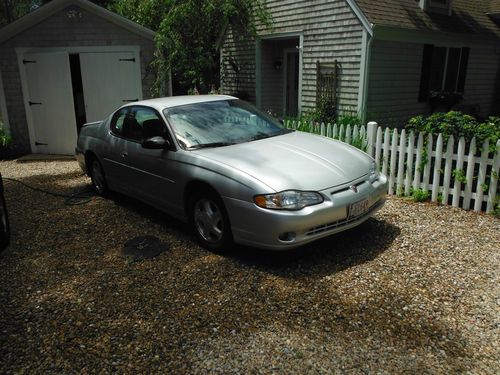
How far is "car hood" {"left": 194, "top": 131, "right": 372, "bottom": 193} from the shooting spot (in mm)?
3934

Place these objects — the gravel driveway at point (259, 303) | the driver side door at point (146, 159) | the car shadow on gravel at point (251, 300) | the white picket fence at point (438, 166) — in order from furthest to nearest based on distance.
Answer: the white picket fence at point (438, 166)
the driver side door at point (146, 159)
the car shadow on gravel at point (251, 300)
the gravel driveway at point (259, 303)

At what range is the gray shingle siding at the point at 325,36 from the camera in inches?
416

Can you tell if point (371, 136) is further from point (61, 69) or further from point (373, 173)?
point (61, 69)

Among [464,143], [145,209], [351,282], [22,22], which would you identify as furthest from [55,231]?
[22,22]

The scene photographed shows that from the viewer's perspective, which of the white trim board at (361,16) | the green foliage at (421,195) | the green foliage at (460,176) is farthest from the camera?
the white trim board at (361,16)

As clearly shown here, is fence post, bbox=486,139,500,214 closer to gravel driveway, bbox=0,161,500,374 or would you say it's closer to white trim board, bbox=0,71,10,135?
gravel driveway, bbox=0,161,500,374

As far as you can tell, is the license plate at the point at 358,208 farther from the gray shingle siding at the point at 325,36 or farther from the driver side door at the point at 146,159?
the gray shingle siding at the point at 325,36

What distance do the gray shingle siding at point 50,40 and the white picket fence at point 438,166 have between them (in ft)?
22.9

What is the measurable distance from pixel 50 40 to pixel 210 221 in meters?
8.47

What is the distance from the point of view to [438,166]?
231 inches

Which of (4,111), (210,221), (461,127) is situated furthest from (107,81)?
(461,127)

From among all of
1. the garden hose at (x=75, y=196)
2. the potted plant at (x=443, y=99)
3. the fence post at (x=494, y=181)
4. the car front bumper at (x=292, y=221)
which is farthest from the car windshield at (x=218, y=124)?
the potted plant at (x=443, y=99)

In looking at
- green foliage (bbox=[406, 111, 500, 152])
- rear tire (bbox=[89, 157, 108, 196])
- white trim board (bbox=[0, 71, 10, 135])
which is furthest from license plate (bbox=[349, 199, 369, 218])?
white trim board (bbox=[0, 71, 10, 135])

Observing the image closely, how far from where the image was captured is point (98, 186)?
6.65 metres
